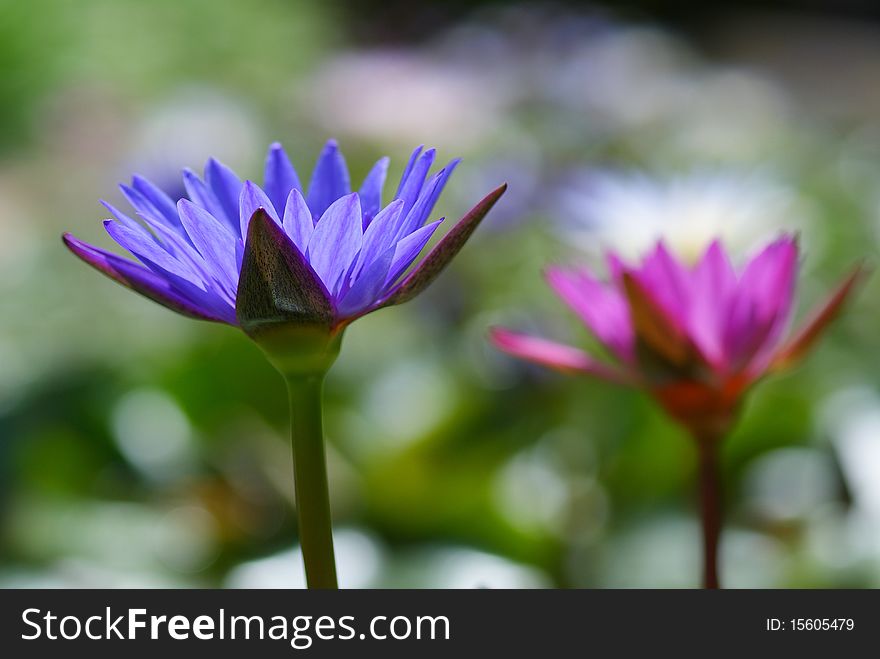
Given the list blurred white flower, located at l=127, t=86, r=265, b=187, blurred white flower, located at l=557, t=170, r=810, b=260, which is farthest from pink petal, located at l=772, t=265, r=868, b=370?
blurred white flower, located at l=127, t=86, r=265, b=187

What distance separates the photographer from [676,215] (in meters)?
0.76

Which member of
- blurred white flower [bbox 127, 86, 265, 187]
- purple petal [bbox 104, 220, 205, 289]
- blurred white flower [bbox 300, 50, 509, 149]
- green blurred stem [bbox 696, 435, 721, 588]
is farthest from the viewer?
blurred white flower [bbox 300, 50, 509, 149]

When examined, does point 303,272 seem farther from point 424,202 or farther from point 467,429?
point 467,429

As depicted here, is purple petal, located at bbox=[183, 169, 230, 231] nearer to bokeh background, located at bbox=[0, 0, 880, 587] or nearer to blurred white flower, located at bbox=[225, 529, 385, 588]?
bokeh background, located at bbox=[0, 0, 880, 587]

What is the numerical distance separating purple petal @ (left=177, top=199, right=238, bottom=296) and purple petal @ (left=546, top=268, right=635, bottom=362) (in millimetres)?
140

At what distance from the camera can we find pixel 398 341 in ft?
3.49

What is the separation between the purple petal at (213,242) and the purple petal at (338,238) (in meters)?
0.02

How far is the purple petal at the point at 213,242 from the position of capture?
0.85ft

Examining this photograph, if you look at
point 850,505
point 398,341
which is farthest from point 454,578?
point 398,341

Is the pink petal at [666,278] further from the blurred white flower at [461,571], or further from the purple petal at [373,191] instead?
the blurred white flower at [461,571]

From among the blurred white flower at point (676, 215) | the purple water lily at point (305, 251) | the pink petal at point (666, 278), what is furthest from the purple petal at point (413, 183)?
the blurred white flower at point (676, 215)

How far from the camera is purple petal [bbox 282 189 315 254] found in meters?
0.27
